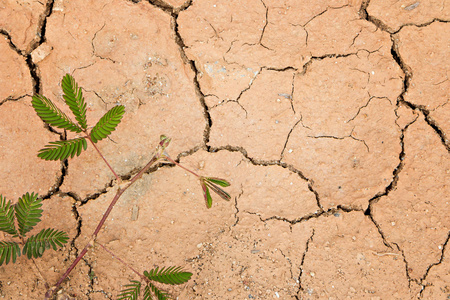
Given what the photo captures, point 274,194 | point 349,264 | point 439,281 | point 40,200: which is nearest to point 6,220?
point 40,200

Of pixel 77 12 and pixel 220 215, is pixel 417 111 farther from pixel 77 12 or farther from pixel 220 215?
pixel 77 12

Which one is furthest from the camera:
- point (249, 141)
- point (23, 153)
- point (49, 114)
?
point (249, 141)

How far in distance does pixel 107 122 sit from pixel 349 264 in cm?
201

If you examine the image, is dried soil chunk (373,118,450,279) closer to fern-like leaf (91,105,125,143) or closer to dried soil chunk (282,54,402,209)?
dried soil chunk (282,54,402,209)

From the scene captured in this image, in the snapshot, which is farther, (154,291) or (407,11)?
(407,11)

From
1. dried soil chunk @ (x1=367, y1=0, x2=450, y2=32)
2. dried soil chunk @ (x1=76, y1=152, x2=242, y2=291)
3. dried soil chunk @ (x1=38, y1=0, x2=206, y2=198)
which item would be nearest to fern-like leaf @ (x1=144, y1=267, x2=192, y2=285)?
dried soil chunk @ (x1=76, y1=152, x2=242, y2=291)

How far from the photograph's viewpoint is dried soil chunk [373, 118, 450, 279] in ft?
8.27

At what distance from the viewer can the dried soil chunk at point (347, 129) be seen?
2615 millimetres

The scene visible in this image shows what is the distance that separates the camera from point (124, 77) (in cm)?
265

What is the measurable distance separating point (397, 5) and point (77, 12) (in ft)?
8.56

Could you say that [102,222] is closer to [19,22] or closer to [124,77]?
[124,77]

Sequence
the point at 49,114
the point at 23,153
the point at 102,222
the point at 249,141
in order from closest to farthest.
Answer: the point at 49,114 < the point at 102,222 < the point at 23,153 < the point at 249,141

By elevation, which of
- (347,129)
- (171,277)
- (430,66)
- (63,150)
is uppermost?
(430,66)

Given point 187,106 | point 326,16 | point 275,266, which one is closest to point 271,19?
point 326,16
